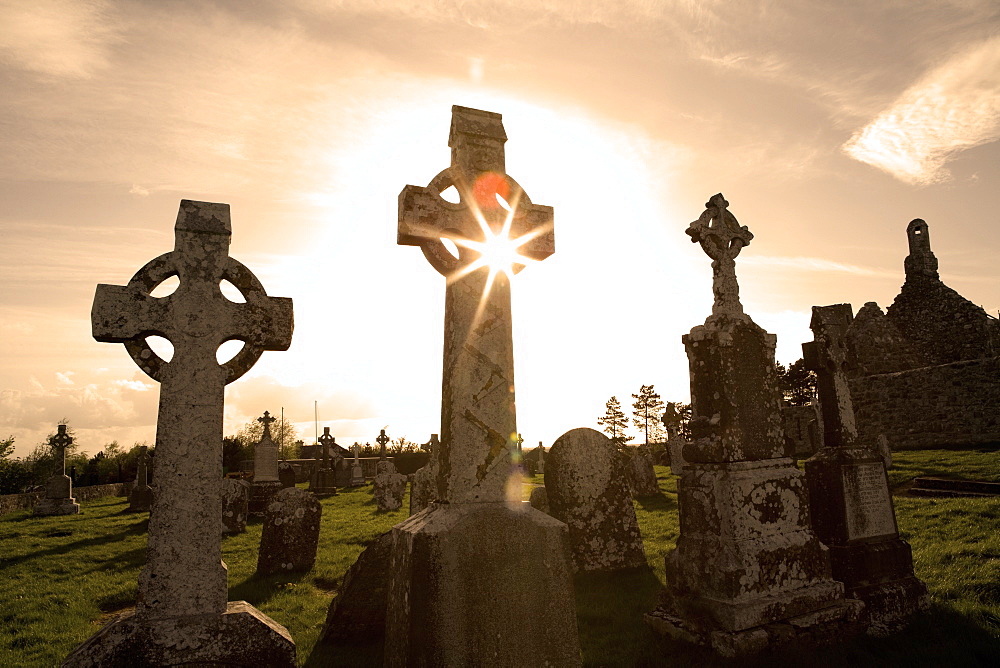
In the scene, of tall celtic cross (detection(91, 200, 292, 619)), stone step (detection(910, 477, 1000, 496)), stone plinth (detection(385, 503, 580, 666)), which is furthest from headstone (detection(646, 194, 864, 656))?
stone step (detection(910, 477, 1000, 496))

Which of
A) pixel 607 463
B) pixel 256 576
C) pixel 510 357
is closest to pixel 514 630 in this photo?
pixel 510 357

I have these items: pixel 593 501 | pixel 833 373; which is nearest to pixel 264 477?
pixel 593 501

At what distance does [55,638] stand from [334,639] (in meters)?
3.21

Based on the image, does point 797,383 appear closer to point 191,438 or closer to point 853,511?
point 853,511

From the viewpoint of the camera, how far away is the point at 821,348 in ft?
22.7

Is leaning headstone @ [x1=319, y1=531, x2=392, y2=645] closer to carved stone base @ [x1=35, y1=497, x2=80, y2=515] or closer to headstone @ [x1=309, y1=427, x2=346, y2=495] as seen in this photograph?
headstone @ [x1=309, y1=427, x2=346, y2=495]

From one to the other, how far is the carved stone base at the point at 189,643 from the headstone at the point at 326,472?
777 inches

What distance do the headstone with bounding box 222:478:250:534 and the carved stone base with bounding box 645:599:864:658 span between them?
11078 millimetres

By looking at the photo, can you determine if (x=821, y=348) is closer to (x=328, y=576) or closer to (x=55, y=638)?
(x=328, y=576)

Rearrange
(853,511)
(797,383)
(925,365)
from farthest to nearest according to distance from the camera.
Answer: (797,383)
(925,365)
(853,511)

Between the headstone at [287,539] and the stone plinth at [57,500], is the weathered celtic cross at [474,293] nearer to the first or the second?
the headstone at [287,539]

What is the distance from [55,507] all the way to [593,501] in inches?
819

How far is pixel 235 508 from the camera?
13.4m

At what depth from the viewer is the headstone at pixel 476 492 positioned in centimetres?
266
